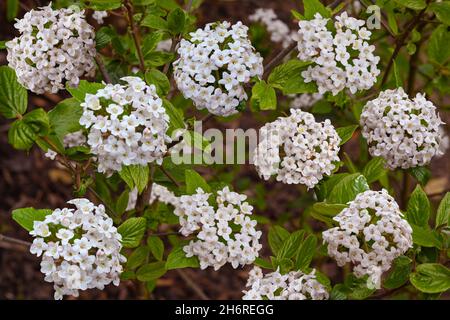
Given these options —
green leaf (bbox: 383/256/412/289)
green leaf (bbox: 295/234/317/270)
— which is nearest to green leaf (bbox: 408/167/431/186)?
green leaf (bbox: 383/256/412/289)

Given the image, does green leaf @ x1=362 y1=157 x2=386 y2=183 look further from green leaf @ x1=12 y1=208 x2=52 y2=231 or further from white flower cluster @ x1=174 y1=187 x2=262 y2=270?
green leaf @ x1=12 y1=208 x2=52 y2=231

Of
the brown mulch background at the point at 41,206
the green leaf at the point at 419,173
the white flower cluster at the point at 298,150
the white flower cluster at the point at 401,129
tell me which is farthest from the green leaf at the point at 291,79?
the brown mulch background at the point at 41,206

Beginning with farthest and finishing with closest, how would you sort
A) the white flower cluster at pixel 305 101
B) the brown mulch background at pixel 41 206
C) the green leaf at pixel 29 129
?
the brown mulch background at pixel 41 206
the white flower cluster at pixel 305 101
the green leaf at pixel 29 129

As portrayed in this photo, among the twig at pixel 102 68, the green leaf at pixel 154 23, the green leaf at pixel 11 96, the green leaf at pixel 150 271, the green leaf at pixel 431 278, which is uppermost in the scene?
the green leaf at pixel 154 23

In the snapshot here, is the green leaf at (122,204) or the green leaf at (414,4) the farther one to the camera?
the green leaf at (122,204)

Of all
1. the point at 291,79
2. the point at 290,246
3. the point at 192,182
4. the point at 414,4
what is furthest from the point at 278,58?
Answer: the point at 290,246

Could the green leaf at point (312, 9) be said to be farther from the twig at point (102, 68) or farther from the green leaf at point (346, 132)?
the twig at point (102, 68)
